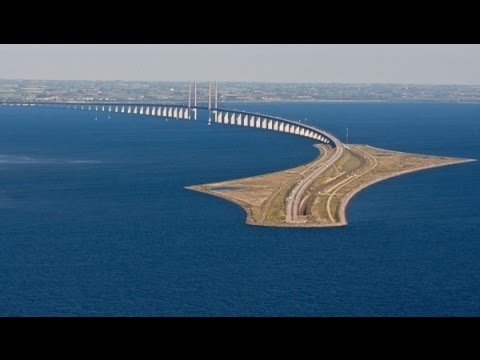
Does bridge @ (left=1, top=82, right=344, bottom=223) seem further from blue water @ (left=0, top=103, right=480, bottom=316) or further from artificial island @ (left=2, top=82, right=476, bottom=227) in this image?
blue water @ (left=0, top=103, right=480, bottom=316)

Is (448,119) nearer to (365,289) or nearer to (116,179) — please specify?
(116,179)

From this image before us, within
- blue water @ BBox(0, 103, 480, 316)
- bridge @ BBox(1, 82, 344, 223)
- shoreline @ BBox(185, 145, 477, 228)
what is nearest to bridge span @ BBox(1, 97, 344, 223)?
bridge @ BBox(1, 82, 344, 223)

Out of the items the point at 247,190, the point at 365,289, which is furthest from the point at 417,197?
the point at 365,289

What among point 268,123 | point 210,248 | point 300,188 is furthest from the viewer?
point 268,123

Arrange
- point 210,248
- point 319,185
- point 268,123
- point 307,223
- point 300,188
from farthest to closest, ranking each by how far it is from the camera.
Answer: point 268,123 → point 319,185 → point 300,188 → point 307,223 → point 210,248

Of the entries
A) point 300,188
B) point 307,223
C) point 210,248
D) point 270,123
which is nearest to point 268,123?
point 270,123

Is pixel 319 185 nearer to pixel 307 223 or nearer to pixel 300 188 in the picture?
pixel 300 188
